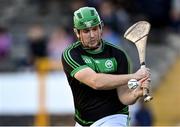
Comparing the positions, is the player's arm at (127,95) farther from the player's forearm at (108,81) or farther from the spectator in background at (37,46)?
the spectator in background at (37,46)

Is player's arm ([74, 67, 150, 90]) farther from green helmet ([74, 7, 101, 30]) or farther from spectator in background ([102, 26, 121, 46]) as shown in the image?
spectator in background ([102, 26, 121, 46])

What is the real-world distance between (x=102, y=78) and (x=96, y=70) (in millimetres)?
174

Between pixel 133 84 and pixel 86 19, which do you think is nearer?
pixel 133 84

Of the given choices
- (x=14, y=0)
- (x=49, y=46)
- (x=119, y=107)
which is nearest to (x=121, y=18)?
(x=49, y=46)

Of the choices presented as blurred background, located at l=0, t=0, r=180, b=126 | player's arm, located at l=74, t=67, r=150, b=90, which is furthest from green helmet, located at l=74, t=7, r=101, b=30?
blurred background, located at l=0, t=0, r=180, b=126

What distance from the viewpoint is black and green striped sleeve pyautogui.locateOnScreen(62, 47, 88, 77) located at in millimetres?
8562

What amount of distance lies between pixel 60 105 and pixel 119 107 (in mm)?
5672

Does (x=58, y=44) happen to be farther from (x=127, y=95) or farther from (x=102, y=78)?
(x=102, y=78)

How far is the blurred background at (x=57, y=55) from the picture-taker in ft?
47.0

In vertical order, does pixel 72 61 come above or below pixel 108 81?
above

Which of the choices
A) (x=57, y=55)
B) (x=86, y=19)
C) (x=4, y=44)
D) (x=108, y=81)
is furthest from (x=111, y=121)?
(x=4, y=44)

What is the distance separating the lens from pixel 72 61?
860cm

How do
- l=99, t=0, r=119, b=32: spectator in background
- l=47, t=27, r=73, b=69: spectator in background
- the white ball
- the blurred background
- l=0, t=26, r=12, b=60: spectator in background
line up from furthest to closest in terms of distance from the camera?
l=99, t=0, r=119, b=32: spectator in background, l=0, t=26, r=12, b=60: spectator in background, l=47, t=27, r=73, b=69: spectator in background, the blurred background, the white ball

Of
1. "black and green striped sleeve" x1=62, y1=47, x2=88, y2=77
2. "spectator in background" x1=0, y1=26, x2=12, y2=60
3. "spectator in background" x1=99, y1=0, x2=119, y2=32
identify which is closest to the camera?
"black and green striped sleeve" x1=62, y1=47, x2=88, y2=77
